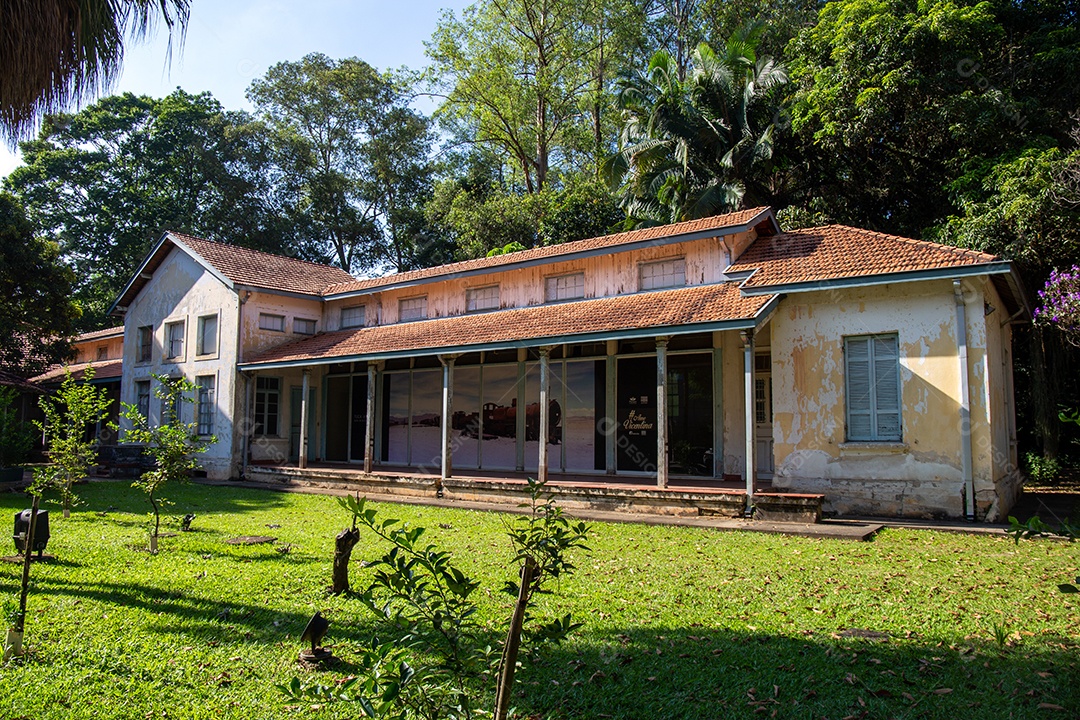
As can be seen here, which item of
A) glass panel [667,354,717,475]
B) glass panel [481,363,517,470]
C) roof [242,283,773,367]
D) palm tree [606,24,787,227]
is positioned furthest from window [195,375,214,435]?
palm tree [606,24,787,227]

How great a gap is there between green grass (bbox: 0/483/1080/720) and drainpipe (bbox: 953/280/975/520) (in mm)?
1240

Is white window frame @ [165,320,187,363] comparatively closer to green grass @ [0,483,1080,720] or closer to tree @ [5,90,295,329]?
green grass @ [0,483,1080,720]

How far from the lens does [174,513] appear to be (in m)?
12.3

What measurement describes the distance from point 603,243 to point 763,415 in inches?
194

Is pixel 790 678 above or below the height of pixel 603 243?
below

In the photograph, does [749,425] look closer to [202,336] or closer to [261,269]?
[261,269]

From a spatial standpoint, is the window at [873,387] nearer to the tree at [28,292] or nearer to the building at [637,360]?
the building at [637,360]

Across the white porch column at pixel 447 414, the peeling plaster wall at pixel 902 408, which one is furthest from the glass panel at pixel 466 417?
the peeling plaster wall at pixel 902 408

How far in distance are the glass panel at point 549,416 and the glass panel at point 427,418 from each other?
2.71 m

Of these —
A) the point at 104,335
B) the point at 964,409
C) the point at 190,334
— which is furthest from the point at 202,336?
the point at 964,409

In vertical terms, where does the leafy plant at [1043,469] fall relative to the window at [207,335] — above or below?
below

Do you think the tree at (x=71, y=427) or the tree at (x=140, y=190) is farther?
the tree at (x=140, y=190)

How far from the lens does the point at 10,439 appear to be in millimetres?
17156

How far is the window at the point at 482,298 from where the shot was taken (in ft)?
57.1
